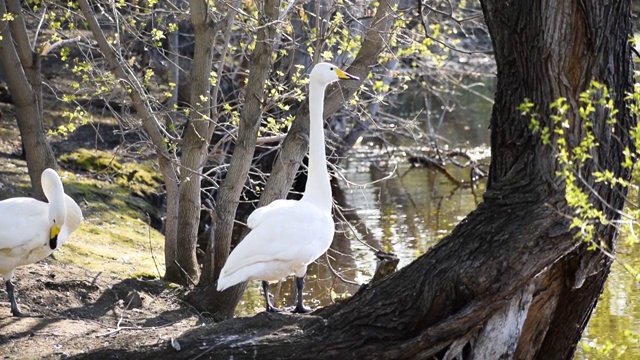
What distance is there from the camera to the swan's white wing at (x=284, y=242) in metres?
7.00

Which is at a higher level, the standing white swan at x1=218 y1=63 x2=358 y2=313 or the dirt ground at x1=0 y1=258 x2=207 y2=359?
the standing white swan at x1=218 y1=63 x2=358 y2=313

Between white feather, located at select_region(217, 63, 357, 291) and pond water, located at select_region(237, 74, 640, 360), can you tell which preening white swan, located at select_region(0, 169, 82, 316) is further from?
pond water, located at select_region(237, 74, 640, 360)

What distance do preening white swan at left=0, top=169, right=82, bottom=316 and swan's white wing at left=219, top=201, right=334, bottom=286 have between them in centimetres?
167

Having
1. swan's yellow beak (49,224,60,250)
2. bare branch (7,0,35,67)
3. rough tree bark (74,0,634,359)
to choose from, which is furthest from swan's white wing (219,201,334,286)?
bare branch (7,0,35,67)

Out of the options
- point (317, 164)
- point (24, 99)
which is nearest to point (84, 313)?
point (317, 164)

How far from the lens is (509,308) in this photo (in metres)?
5.85

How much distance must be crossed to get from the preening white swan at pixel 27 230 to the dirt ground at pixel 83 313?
1.28 feet

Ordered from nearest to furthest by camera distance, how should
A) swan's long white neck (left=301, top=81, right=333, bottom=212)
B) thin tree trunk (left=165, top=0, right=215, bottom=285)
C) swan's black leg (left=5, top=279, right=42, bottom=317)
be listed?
swan's long white neck (left=301, top=81, right=333, bottom=212) → swan's black leg (left=5, top=279, right=42, bottom=317) → thin tree trunk (left=165, top=0, right=215, bottom=285)

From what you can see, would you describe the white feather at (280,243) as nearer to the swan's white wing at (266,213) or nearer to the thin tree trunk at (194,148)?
the swan's white wing at (266,213)

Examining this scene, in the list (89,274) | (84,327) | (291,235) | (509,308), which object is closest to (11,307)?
(84,327)

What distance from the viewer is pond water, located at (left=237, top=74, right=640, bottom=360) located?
10.3 m

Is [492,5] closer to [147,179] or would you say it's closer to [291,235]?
[291,235]

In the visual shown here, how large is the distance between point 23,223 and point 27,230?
0.09 meters

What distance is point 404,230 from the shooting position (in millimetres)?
15570
